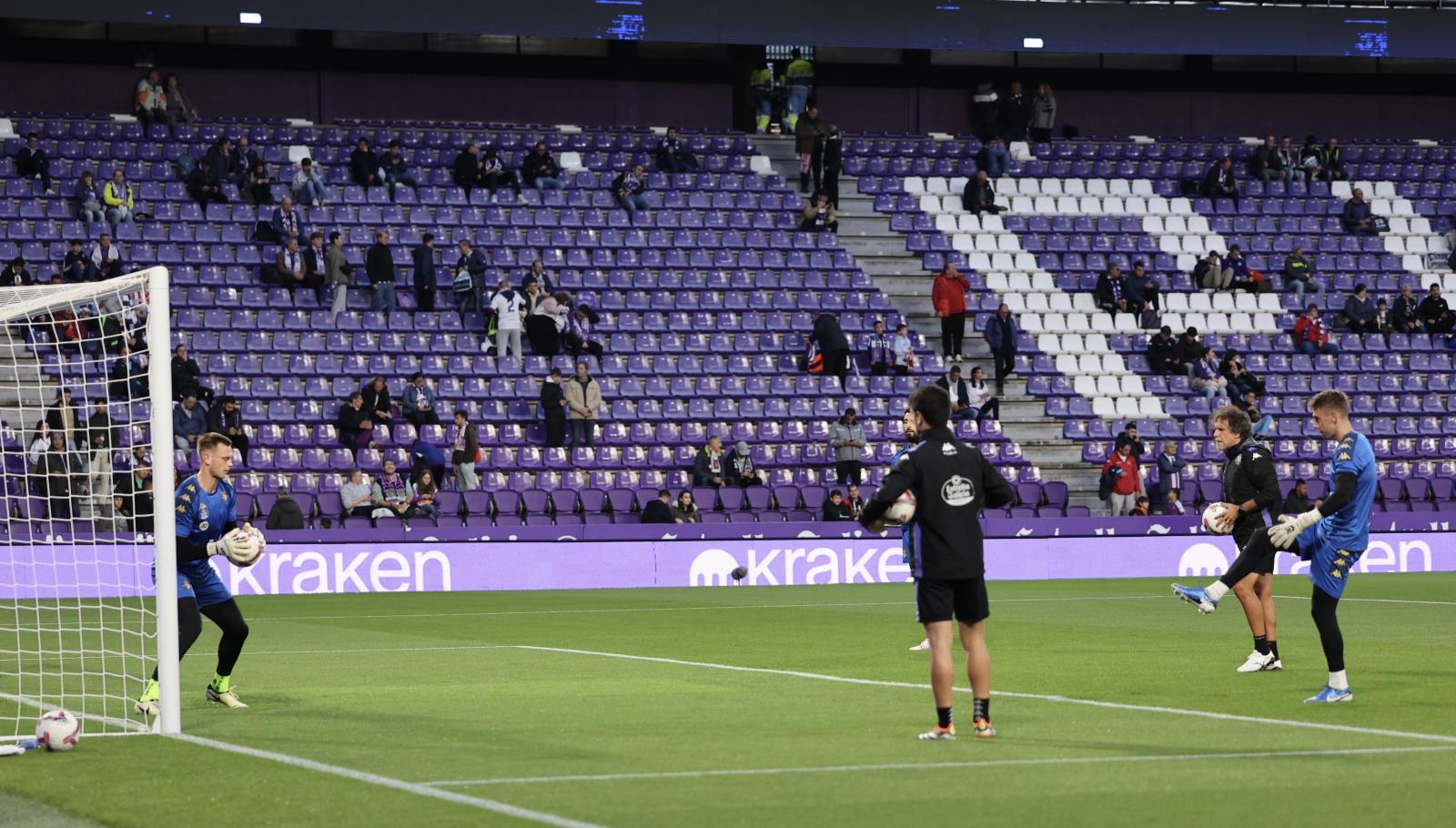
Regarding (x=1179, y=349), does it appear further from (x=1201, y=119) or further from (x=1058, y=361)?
(x=1201, y=119)

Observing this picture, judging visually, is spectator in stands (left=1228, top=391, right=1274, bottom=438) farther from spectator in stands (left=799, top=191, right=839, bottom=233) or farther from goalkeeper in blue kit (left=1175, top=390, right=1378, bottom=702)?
goalkeeper in blue kit (left=1175, top=390, right=1378, bottom=702)

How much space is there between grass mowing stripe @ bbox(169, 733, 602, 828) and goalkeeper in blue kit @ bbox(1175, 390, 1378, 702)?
581 cm

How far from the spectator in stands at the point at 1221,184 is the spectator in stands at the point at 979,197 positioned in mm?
5168

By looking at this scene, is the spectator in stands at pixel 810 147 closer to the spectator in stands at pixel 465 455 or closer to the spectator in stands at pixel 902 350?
the spectator in stands at pixel 902 350

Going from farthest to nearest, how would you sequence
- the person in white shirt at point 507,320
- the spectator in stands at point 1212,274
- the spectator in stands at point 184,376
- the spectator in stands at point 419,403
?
the spectator in stands at point 1212,274 → the person in white shirt at point 507,320 → the spectator in stands at point 419,403 → the spectator in stands at point 184,376

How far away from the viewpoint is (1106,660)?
16359 millimetres

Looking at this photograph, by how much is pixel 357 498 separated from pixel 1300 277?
2101 centimetres

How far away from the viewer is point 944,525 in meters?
10.5

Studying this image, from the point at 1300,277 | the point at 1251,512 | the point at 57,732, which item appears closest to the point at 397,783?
the point at 57,732

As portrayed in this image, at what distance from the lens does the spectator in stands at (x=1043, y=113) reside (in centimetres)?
4434

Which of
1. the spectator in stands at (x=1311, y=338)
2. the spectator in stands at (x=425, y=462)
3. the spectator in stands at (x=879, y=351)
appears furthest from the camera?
the spectator in stands at (x=1311, y=338)

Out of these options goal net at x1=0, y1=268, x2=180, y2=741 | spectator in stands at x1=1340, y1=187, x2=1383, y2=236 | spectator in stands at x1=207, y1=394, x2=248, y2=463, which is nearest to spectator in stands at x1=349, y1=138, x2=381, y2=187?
goal net at x1=0, y1=268, x2=180, y2=741

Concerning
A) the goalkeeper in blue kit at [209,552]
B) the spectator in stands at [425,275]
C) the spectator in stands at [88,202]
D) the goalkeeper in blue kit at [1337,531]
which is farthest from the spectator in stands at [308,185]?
the goalkeeper in blue kit at [1337,531]

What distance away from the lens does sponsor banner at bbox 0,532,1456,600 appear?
92.0 feet
